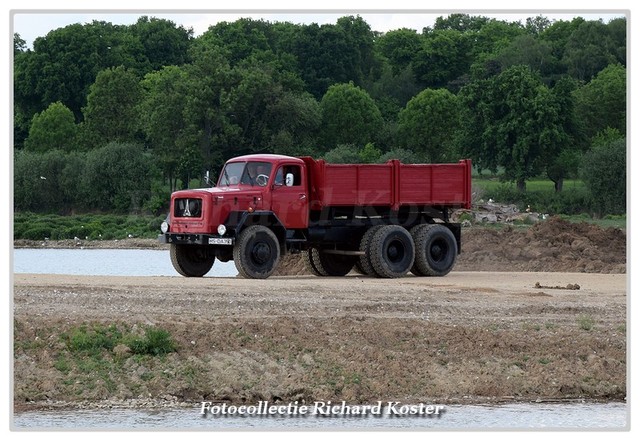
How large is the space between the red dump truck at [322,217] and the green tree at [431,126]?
48.5m

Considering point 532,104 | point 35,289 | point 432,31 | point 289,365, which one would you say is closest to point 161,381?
point 289,365

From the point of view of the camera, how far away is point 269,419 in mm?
17719

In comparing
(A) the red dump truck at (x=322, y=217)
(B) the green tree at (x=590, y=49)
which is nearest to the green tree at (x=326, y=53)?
(B) the green tree at (x=590, y=49)

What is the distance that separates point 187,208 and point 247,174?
1583mm

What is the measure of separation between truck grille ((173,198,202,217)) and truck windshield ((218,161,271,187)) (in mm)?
1224

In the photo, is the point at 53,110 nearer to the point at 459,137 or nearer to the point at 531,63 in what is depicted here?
the point at 459,137

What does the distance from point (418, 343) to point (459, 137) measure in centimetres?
5892

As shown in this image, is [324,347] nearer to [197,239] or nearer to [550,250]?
[197,239]

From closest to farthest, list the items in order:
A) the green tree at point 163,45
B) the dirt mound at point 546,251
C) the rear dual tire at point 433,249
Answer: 1. the rear dual tire at point 433,249
2. the dirt mound at point 546,251
3. the green tree at point 163,45

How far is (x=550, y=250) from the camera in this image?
39.9 metres

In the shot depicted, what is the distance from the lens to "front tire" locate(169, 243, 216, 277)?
31.3 metres

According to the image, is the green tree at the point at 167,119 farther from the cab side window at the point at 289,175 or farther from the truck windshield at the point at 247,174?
the cab side window at the point at 289,175

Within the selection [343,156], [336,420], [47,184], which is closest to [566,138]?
[343,156]

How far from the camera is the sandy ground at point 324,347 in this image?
1909cm
